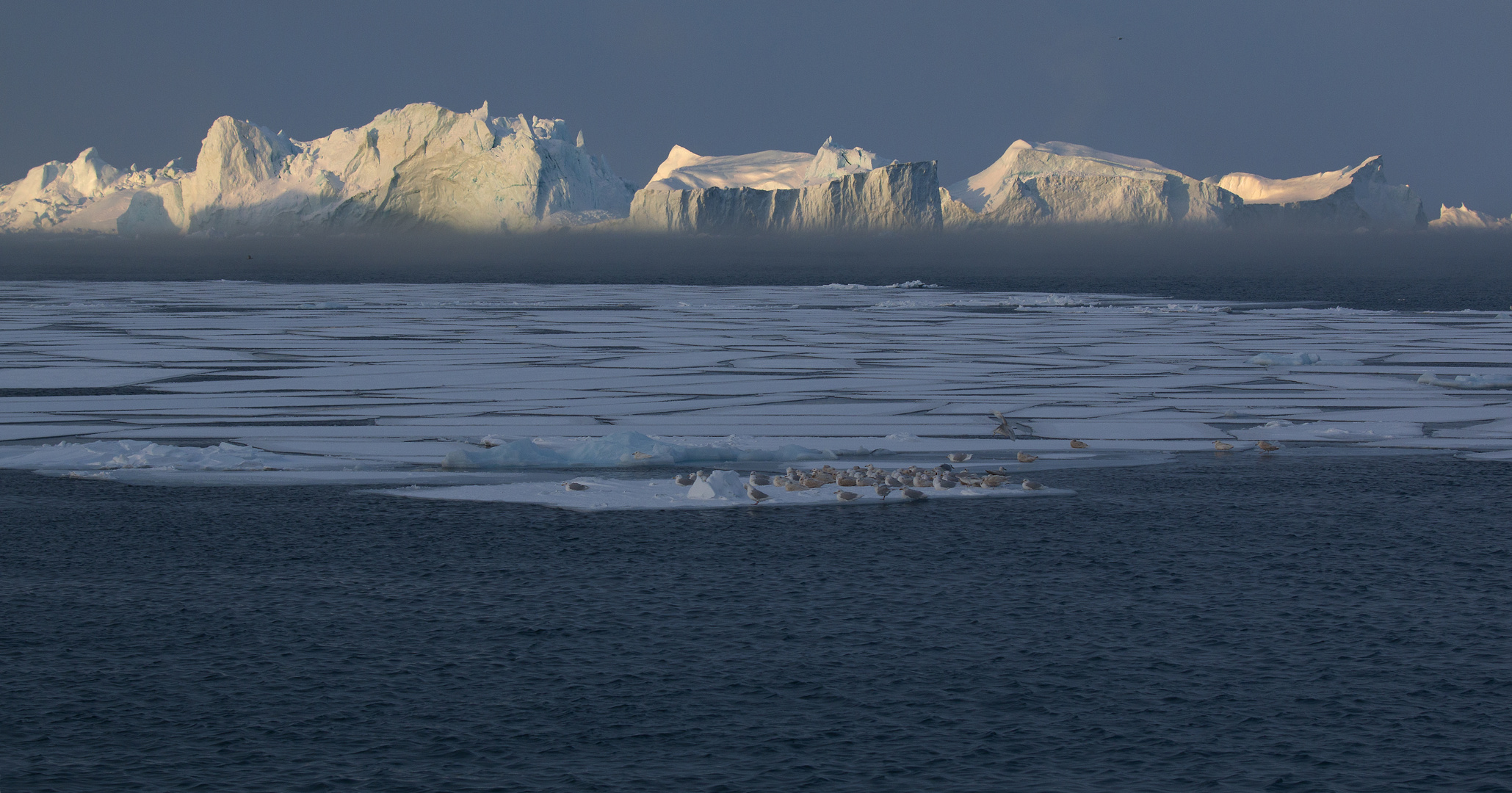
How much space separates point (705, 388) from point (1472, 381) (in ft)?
43.3

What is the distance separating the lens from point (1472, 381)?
2278cm

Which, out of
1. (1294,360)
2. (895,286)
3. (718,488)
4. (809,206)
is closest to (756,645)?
(718,488)

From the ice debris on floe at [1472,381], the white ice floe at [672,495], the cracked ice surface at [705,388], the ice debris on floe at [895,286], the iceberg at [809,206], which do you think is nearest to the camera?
the white ice floe at [672,495]

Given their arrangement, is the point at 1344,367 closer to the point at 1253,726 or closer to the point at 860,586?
the point at 860,586

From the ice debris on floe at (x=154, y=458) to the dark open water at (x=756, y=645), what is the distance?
1.25 meters

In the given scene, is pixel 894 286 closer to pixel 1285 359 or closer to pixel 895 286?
pixel 895 286

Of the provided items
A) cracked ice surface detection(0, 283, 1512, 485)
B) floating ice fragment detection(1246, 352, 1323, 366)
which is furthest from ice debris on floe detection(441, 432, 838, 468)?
floating ice fragment detection(1246, 352, 1323, 366)

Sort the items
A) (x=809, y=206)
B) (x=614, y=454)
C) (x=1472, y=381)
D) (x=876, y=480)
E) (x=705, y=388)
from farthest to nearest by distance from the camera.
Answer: (x=809, y=206) → (x=1472, y=381) → (x=705, y=388) → (x=614, y=454) → (x=876, y=480)

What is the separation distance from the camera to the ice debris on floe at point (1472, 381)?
22.6 m

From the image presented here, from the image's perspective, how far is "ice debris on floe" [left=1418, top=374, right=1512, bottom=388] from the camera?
22.6 m

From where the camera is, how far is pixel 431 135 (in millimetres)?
186250

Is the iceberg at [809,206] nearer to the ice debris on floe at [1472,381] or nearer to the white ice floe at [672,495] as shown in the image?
the ice debris on floe at [1472,381]

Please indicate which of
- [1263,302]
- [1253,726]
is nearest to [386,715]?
[1253,726]

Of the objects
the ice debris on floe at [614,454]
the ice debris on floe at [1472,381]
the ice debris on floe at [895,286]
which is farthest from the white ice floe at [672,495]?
the ice debris on floe at [895,286]
